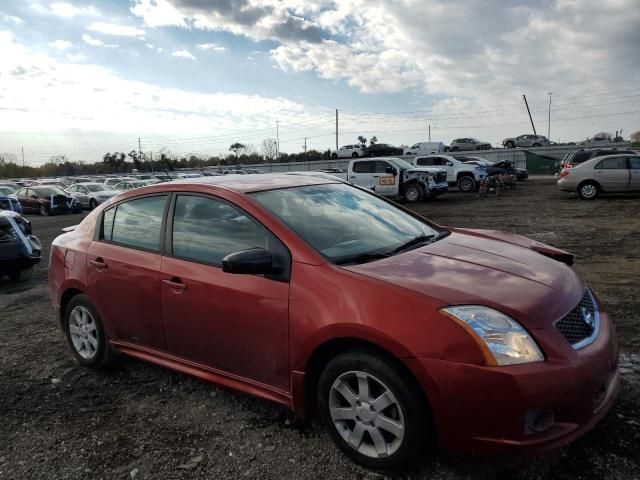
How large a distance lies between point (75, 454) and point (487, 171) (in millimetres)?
24244

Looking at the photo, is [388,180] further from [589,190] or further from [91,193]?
[91,193]

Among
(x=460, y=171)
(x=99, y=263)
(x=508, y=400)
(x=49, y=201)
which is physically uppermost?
(x=460, y=171)

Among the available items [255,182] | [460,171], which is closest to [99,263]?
[255,182]

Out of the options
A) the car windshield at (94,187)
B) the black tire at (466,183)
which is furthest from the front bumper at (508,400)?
the car windshield at (94,187)

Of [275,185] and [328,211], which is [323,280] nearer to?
[328,211]

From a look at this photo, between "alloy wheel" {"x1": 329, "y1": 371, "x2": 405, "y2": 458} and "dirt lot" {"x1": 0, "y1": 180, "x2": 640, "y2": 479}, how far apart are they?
6.6 inches

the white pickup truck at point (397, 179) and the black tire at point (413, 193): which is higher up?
the white pickup truck at point (397, 179)

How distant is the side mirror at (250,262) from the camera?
2809 mm

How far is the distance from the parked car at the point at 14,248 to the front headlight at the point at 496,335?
7.24m

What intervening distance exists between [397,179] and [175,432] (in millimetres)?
18178

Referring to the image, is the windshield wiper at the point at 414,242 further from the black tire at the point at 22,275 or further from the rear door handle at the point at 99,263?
the black tire at the point at 22,275

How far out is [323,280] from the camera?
277 centimetres

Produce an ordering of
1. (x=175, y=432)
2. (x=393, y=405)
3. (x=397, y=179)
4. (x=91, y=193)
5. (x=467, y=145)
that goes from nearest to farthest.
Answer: (x=393, y=405)
(x=175, y=432)
(x=397, y=179)
(x=91, y=193)
(x=467, y=145)

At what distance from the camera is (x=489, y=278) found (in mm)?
2756
